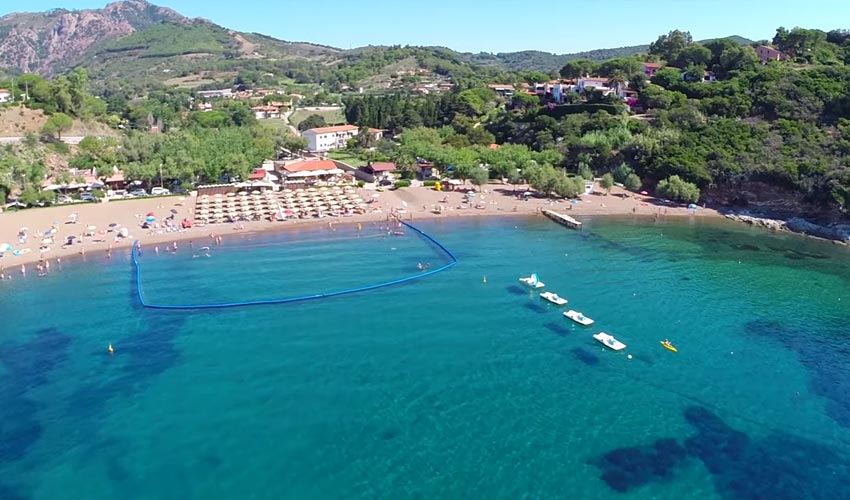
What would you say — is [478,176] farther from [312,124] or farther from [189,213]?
[312,124]

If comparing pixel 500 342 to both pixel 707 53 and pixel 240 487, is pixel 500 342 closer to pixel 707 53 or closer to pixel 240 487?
pixel 240 487

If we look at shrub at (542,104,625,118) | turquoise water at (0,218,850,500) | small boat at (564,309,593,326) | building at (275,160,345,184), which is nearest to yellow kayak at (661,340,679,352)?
turquoise water at (0,218,850,500)

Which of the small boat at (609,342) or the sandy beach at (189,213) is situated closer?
the small boat at (609,342)

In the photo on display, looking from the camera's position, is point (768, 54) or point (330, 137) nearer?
point (330, 137)

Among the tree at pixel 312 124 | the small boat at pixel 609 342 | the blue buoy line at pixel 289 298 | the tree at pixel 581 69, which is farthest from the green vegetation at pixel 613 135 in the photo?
the small boat at pixel 609 342

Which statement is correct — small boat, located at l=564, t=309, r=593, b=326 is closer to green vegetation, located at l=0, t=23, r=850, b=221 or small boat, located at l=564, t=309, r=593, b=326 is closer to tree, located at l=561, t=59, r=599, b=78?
green vegetation, located at l=0, t=23, r=850, b=221

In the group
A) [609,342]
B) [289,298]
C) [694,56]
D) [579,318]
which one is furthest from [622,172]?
[289,298]

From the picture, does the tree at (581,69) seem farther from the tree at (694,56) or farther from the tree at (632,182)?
the tree at (632,182)
